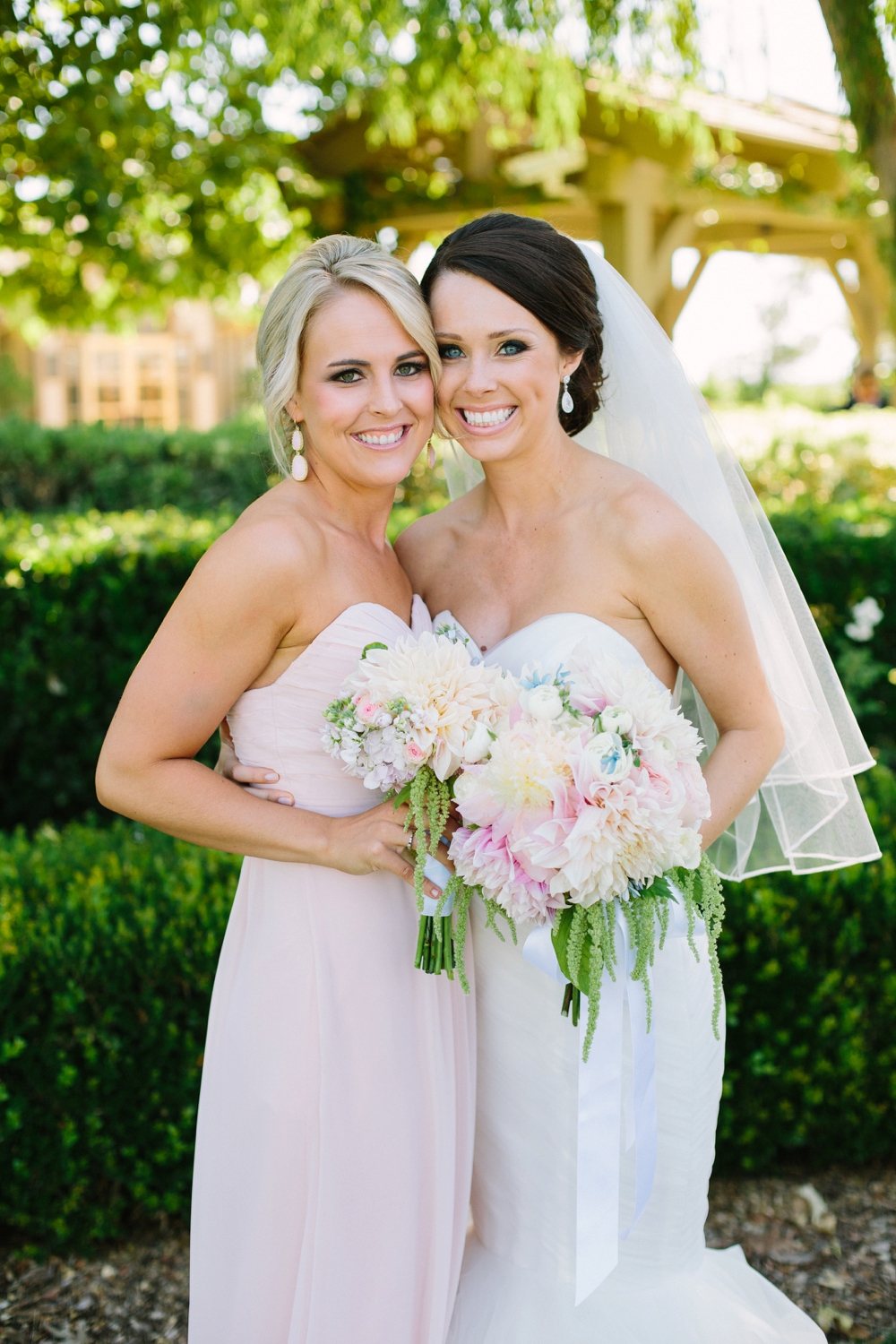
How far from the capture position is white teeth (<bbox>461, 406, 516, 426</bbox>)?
99.8 inches

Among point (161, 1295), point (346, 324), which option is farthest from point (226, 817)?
point (161, 1295)

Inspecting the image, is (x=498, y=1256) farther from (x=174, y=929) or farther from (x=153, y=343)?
(x=153, y=343)

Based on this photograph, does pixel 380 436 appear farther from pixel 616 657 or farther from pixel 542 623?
pixel 616 657

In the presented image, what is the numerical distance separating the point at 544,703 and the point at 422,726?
0.71 feet

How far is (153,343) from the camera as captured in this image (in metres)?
28.8

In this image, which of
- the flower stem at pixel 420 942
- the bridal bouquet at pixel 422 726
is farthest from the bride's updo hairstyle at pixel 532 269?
the flower stem at pixel 420 942

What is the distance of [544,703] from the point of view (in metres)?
1.89

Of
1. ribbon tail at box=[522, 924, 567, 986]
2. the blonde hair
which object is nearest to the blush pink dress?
ribbon tail at box=[522, 924, 567, 986]

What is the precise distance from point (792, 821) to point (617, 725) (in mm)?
1181

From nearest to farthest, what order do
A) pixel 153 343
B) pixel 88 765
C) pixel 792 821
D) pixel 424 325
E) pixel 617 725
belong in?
pixel 617 725 < pixel 424 325 < pixel 792 821 < pixel 88 765 < pixel 153 343

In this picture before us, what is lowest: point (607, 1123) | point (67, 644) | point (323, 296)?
point (607, 1123)

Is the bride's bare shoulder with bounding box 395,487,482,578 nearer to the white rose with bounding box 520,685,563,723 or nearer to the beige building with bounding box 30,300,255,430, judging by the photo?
the white rose with bounding box 520,685,563,723

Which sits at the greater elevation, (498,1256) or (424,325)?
(424,325)

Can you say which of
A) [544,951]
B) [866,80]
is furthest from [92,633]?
[866,80]
